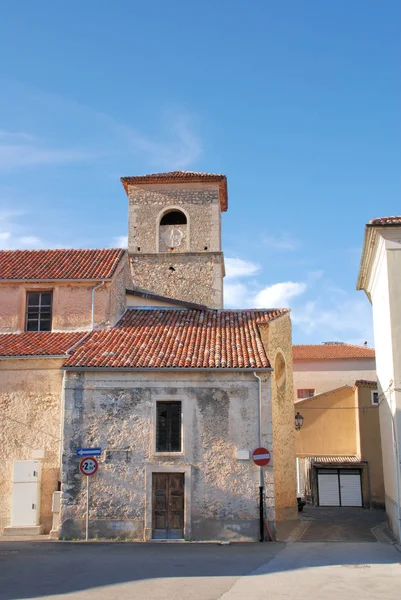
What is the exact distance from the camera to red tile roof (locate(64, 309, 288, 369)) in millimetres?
18125

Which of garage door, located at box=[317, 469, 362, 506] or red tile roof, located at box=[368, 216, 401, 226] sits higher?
red tile roof, located at box=[368, 216, 401, 226]

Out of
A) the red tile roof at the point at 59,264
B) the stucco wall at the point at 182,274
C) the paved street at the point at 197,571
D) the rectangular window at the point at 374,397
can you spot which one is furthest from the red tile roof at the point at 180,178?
the paved street at the point at 197,571

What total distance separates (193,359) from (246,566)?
679 centimetres

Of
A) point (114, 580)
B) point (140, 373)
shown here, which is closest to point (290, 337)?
point (140, 373)

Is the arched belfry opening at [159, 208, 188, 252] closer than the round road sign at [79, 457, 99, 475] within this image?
No

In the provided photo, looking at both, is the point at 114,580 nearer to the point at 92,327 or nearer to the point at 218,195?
the point at 92,327

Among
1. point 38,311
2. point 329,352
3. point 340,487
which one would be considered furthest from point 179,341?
point 329,352

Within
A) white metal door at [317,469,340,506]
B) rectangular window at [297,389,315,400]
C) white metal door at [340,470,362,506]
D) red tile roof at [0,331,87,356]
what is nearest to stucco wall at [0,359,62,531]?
red tile roof at [0,331,87,356]

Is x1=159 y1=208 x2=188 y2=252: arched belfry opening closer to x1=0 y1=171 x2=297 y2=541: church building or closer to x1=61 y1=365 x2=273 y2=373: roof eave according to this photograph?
x1=0 y1=171 x2=297 y2=541: church building

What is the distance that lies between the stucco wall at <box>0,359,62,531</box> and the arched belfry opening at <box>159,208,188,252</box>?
13.0m

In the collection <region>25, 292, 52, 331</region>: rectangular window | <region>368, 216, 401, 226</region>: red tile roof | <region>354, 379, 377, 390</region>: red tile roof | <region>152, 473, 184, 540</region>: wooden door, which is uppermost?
<region>368, 216, 401, 226</region>: red tile roof

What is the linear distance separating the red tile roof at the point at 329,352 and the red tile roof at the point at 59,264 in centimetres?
2108

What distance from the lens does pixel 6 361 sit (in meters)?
19.1

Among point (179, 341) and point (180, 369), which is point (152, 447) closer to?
point (180, 369)
